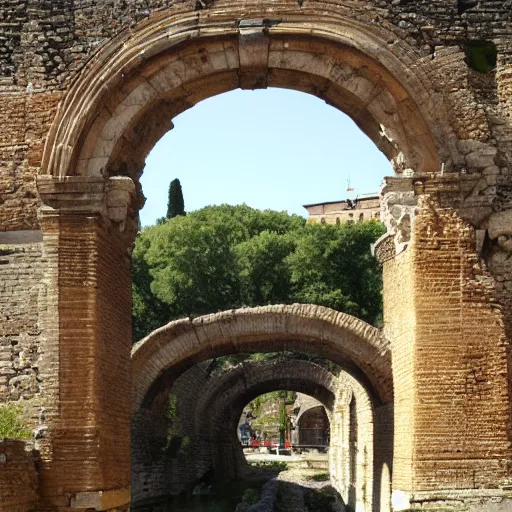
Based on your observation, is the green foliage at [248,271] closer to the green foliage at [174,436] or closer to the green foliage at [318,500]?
the green foliage at [318,500]

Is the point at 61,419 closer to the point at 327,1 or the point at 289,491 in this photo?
the point at 327,1

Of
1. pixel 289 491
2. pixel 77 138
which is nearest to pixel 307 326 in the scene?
pixel 77 138

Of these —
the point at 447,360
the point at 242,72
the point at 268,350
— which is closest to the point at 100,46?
the point at 242,72

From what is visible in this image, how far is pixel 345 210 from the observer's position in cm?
7025

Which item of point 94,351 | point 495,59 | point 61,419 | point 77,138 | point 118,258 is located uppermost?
point 495,59

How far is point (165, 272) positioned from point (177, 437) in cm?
1934

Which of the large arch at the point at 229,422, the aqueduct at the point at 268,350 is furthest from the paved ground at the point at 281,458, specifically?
the aqueduct at the point at 268,350

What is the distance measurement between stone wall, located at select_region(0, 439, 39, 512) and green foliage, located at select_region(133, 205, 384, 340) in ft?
92.8

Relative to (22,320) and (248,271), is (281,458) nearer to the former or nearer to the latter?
(248,271)

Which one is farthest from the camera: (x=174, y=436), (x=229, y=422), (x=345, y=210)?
(x=345, y=210)

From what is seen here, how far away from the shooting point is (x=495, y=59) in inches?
434

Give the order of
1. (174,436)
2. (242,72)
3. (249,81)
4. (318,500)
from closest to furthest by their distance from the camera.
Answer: (242,72), (249,81), (174,436), (318,500)

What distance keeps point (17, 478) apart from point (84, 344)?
57.7 inches

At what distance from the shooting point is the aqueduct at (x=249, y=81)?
10.3 meters
